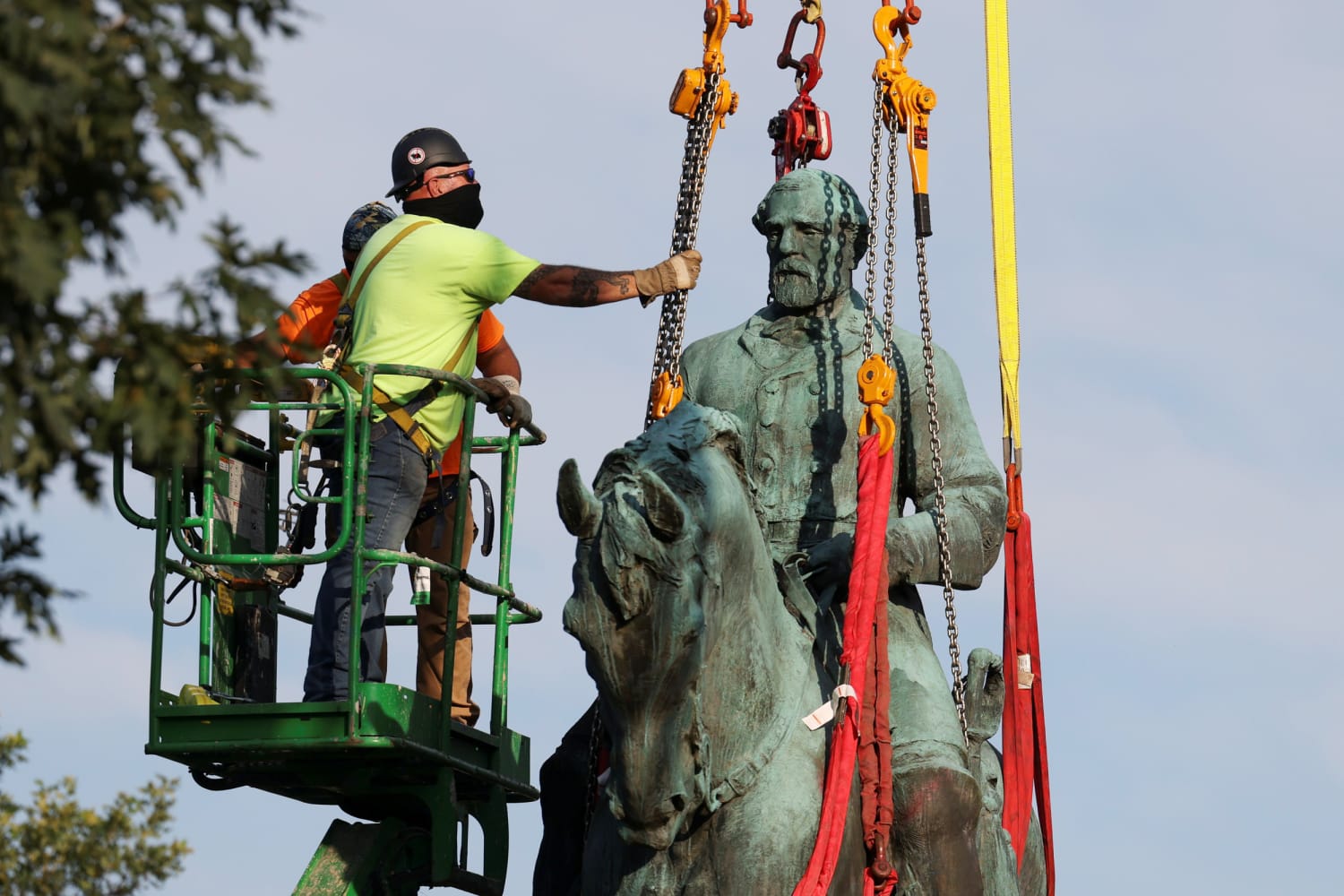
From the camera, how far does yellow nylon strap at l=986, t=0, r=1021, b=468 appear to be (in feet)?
A: 43.9

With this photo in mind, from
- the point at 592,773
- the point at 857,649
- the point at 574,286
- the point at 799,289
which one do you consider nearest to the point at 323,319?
the point at 574,286

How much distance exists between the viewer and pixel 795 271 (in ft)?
37.8

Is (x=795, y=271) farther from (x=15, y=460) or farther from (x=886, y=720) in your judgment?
(x=15, y=460)

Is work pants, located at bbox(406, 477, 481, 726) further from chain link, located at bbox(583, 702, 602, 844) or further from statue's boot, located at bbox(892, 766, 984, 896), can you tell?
statue's boot, located at bbox(892, 766, 984, 896)

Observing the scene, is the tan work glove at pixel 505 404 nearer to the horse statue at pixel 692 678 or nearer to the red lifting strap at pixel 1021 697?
the horse statue at pixel 692 678

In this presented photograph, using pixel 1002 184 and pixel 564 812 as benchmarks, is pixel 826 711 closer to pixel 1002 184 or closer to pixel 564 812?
pixel 564 812

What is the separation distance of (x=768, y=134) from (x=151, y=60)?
626cm

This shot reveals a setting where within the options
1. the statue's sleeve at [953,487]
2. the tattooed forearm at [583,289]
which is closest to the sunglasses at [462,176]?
the tattooed forearm at [583,289]

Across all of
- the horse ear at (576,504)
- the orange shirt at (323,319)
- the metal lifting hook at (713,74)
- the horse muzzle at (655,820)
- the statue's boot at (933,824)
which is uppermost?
the metal lifting hook at (713,74)

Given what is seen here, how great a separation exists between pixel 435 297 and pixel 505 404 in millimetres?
509

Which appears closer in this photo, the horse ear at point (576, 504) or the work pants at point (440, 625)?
the horse ear at point (576, 504)

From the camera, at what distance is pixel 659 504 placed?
9.22 metres

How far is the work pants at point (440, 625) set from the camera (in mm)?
11117

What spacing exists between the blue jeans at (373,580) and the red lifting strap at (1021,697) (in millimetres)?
2935
